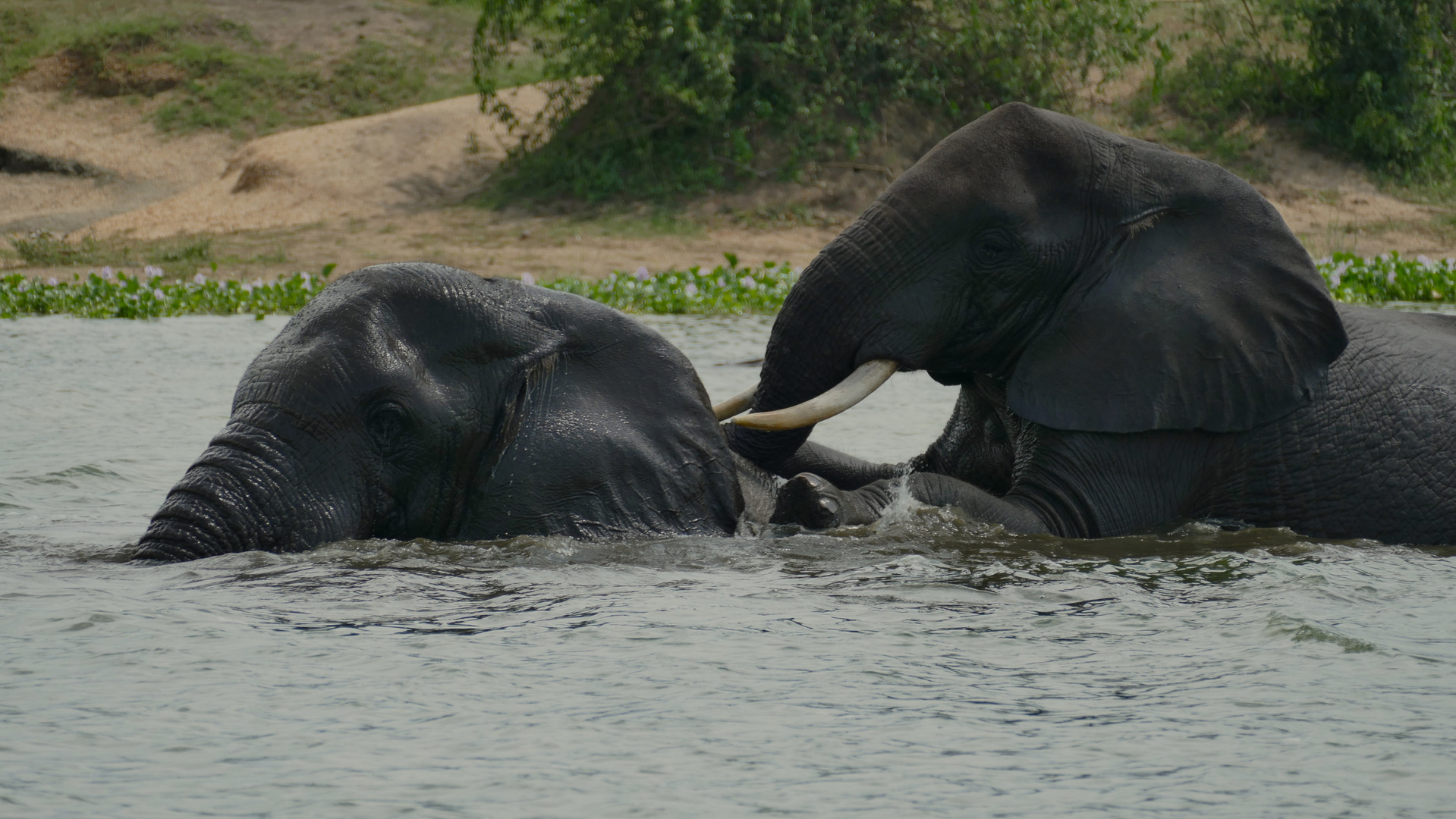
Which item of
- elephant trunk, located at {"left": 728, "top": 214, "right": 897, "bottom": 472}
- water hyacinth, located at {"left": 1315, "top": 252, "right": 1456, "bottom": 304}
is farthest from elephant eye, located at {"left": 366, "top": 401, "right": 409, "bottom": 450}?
water hyacinth, located at {"left": 1315, "top": 252, "right": 1456, "bottom": 304}

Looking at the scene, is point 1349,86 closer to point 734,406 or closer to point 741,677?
point 734,406

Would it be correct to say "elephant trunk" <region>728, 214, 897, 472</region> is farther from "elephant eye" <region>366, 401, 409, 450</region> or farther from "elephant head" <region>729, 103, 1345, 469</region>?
"elephant eye" <region>366, 401, 409, 450</region>

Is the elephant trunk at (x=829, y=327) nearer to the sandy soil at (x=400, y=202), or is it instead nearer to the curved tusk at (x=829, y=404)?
the curved tusk at (x=829, y=404)

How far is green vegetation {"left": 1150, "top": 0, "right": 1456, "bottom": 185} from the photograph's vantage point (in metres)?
21.2

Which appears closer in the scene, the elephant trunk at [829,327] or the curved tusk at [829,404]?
the curved tusk at [829,404]

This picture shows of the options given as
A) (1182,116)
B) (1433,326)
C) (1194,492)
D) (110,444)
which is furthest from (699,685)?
(1182,116)

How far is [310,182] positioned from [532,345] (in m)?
17.8

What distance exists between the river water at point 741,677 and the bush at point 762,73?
15582 millimetres

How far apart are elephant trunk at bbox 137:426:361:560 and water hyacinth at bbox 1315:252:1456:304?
10467 mm

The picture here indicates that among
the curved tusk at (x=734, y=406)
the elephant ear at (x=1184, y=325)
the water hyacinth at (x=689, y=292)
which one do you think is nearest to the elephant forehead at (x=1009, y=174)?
the elephant ear at (x=1184, y=325)

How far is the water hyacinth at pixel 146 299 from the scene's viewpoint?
13.7m

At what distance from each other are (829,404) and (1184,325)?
46.4 inches

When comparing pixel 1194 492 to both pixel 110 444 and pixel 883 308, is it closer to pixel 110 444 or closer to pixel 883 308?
pixel 883 308

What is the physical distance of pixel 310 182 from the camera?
21562 mm
